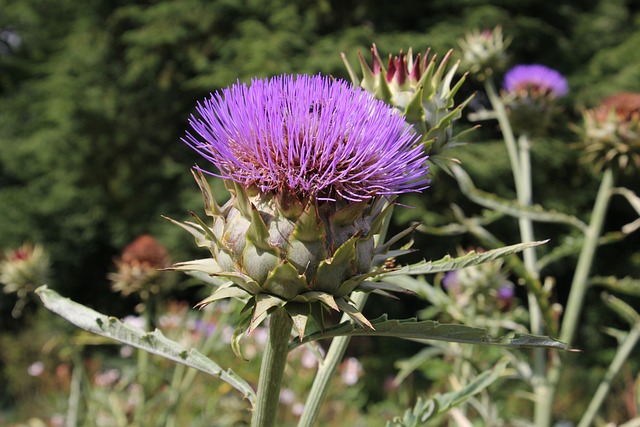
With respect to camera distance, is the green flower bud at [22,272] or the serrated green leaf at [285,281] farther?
the green flower bud at [22,272]

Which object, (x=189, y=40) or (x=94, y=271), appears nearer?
(x=189, y=40)

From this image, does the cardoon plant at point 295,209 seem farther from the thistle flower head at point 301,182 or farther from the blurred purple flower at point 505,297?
the blurred purple flower at point 505,297

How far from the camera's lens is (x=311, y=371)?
12.3 feet

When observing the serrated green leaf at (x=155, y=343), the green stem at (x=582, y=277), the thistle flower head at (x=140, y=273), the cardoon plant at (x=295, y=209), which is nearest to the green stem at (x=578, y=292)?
the green stem at (x=582, y=277)

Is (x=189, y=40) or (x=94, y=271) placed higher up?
(x=189, y=40)

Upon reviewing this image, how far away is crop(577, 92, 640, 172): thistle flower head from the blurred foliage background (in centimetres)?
392


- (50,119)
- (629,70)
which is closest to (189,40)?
(50,119)

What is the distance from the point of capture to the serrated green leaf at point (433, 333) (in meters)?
0.79

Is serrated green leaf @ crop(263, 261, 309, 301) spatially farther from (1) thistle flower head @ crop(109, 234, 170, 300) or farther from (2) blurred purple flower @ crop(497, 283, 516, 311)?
(2) blurred purple flower @ crop(497, 283, 516, 311)

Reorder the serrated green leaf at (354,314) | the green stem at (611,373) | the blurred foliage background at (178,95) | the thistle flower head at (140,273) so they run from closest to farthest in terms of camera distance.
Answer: the serrated green leaf at (354,314)
the green stem at (611,373)
the thistle flower head at (140,273)
the blurred foliage background at (178,95)

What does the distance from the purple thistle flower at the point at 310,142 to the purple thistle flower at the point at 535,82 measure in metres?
1.56

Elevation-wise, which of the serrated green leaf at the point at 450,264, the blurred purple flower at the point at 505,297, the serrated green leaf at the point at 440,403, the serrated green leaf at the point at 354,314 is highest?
the serrated green leaf at the point at 450,264

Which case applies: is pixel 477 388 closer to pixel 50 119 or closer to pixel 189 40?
pixel 189 40

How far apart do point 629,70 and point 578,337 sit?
278 cm
